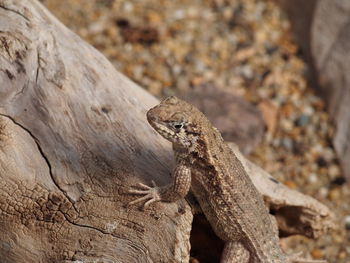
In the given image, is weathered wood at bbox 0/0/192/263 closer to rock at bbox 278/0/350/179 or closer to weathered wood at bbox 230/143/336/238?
weathered wood at bbox 230/143/336/238

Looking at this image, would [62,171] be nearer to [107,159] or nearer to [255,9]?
[107,159]

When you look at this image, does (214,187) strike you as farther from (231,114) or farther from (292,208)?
(231,114)

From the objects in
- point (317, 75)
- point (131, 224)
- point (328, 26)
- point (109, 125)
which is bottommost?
point (131, 224)

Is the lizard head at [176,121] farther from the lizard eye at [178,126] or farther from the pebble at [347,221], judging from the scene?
the pebble at [347,221]

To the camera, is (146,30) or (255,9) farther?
(255,9)

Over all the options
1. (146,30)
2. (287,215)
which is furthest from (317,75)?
(287,215)

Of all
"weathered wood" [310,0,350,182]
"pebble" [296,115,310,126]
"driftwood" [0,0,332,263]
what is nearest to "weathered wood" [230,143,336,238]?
"driftwood" [0,0,332,263]

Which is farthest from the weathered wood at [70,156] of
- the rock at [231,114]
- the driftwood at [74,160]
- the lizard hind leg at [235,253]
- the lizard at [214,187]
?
the rock at [231,114]
